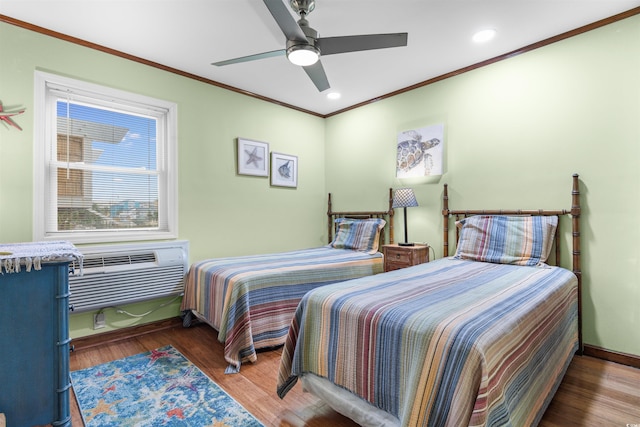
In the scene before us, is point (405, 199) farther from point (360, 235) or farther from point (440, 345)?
point (440, 345)

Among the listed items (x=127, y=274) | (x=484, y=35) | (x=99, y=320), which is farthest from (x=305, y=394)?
(x=484, y=35)

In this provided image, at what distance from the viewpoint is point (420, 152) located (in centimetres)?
348

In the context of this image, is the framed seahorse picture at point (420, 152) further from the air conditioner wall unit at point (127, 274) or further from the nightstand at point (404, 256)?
the air conditioner wall unit at point (127, 274)

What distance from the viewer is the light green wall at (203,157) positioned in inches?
Answer: 92.6

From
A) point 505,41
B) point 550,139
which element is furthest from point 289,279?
point 505,41

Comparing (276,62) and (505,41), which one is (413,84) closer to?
(505,41)

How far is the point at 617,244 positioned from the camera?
7.69ft

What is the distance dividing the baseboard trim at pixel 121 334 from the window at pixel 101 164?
2.71 feet

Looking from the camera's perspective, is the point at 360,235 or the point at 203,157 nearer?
the point at 203,157

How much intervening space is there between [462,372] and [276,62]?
9.63 feet

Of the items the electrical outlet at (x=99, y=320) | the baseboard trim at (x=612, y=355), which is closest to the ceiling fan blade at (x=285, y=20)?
the electrical outlet at (x=99, y=320)

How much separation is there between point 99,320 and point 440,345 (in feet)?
9.33

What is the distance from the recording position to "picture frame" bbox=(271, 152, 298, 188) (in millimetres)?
3988

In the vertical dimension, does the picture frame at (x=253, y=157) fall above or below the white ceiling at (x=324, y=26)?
below
